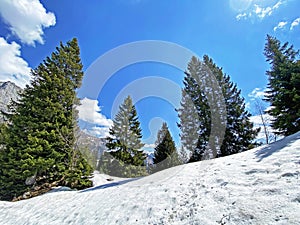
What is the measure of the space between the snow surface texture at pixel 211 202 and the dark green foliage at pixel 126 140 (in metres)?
11.8

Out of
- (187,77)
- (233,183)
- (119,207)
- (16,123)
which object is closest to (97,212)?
(119,207)

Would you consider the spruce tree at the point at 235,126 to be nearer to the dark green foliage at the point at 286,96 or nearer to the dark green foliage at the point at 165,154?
the dark green foliage at the point at 286,96

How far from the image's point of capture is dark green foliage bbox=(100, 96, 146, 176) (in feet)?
62.3

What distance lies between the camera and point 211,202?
4.08 m

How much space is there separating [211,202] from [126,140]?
54.5 feet

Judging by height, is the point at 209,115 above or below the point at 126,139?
above

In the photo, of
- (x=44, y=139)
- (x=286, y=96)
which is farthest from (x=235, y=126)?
(x=44, y=139)

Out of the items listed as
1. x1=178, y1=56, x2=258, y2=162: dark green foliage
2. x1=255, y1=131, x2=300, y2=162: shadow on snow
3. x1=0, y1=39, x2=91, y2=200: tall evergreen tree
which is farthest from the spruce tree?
x1=0, y1=39, x2=91, y2=200: tall evergreen tree

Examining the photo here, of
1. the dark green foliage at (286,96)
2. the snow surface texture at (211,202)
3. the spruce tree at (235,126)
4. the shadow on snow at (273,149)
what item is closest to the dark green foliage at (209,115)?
the spruce tree at (235,126)

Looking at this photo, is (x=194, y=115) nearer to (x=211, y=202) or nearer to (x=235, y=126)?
(x=235, y=126)

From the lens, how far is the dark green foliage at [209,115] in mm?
14688

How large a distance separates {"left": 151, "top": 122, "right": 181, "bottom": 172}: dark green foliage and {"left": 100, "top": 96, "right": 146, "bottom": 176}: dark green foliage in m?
3.25

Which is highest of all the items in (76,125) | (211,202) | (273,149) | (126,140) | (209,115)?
(209,115)

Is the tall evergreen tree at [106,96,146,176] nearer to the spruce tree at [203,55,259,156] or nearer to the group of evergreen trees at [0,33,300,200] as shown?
the group of evergreen trees at [0,33,300,200]
